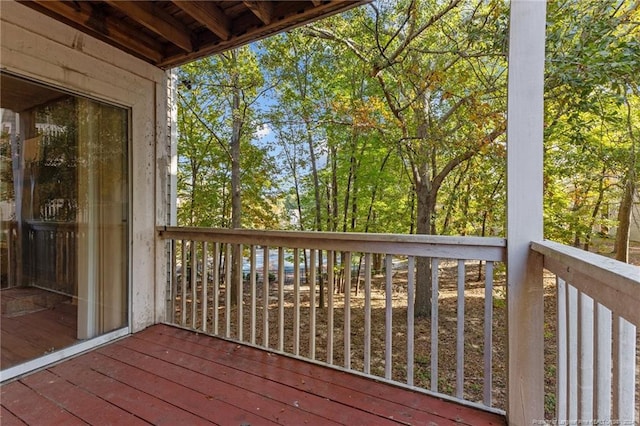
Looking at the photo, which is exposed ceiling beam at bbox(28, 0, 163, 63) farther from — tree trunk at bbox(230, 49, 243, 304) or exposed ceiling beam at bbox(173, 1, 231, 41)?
tree trunk at bbox(230, 49, 243, 304)

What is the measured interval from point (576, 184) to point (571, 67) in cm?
281

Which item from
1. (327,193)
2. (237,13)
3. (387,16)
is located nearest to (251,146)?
(327,193)

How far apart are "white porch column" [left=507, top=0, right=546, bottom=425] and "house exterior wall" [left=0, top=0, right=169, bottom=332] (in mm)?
2874

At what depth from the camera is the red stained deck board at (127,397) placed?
1668 millimetres

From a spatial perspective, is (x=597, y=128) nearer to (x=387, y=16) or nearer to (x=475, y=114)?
(x=475, y=114)

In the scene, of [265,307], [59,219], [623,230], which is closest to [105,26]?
[59,219]

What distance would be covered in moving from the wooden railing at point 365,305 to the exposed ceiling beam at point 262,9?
1514mm

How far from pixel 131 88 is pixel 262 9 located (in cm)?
145

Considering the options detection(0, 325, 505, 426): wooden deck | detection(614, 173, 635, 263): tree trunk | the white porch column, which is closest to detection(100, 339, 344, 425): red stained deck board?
detection(0, 325, 505, 426): wooden deck

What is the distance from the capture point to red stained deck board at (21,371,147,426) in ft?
5.45

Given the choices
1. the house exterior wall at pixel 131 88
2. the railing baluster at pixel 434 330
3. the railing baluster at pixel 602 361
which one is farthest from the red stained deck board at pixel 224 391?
the railing baluster at pixel 602 361

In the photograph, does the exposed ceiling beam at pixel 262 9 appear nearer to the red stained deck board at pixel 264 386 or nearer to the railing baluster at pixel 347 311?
the railing baluster at pixel 347 311

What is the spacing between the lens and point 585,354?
110 centimetres

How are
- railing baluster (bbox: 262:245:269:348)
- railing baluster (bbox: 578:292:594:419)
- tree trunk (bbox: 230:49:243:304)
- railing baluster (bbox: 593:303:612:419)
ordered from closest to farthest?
1. railing baluster (bbox: 593:303:612:419)
2. railing baluster (bbox: 578:292:594:419)
3. railing baluster (bbox: 262:245:269:348)
4. tree trunk (bbox: 230:49:243:304)
